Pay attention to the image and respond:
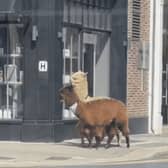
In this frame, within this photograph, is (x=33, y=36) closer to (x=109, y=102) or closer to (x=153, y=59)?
(x=109, y=102)

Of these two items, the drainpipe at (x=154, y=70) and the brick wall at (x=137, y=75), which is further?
the drainpipe at (x=154, y=70)

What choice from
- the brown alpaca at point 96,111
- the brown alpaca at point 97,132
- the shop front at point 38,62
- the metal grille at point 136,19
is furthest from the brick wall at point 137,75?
the brown alpaca at point 96,111

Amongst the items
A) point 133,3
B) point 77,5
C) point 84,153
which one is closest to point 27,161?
point 84,153

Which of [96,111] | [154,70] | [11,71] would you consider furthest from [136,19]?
[96,111]

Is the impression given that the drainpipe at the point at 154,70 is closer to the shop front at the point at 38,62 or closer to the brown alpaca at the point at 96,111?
the shop front at the point at 38,62

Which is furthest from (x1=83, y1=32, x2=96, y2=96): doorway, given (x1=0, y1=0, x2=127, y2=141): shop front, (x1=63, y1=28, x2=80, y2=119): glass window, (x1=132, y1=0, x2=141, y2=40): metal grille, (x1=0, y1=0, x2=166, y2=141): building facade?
(x1=132, y1=0, x2=141, y2=40): metal grille

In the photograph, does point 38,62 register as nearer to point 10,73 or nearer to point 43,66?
point 43,66

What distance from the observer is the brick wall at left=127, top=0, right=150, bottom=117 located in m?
23.1

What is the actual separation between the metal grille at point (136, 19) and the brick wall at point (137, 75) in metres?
0.18

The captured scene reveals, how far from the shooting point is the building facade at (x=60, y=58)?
19.2 metres

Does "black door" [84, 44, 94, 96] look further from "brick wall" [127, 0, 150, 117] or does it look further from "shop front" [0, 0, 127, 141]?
"brick wall" [127, 0, 150, 117]

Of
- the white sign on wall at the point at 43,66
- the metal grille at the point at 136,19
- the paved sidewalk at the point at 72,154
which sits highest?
the metal grille at the point at 136,19

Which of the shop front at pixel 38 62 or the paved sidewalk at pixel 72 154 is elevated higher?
the shop front at pixel 38 62

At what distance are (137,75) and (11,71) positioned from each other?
17.0ft
